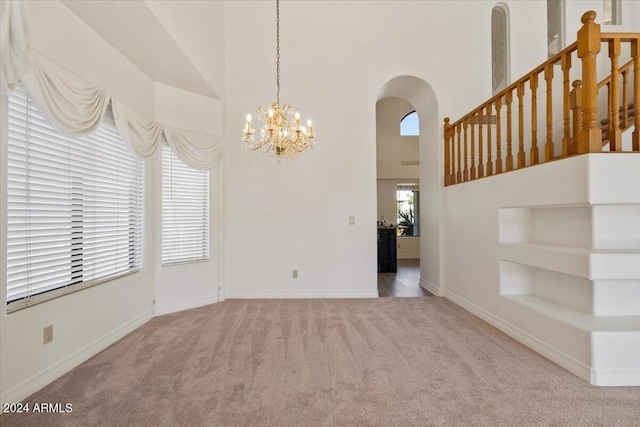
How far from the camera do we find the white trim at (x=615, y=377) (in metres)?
2.22

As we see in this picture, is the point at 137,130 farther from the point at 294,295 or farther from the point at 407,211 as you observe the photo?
the point at 407,211

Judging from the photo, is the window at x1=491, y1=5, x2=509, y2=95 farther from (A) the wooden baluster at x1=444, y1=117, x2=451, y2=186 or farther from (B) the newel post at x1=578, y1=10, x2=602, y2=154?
(B) the newel post at x1=578, y1=10, x2=602, y2=154

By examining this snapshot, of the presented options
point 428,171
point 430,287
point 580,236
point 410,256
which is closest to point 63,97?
point 580,236

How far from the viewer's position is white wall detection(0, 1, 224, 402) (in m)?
2.19

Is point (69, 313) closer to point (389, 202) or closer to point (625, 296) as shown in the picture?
point (625, 296)

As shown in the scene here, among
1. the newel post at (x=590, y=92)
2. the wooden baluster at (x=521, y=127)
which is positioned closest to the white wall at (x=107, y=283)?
the wooden baluster at (x=521, y=127)

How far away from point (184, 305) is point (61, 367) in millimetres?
1741

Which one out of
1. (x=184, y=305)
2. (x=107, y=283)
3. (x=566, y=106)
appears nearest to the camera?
(x=566, y=106)

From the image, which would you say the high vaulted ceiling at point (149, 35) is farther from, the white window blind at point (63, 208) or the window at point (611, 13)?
the window at point (611, 13)

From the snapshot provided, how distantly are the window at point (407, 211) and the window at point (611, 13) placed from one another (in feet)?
17.2

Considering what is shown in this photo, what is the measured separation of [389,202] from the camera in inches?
354

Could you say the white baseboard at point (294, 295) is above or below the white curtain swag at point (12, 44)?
below

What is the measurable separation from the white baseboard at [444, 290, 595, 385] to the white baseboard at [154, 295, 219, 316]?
3.47m

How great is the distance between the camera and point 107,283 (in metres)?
3.17
